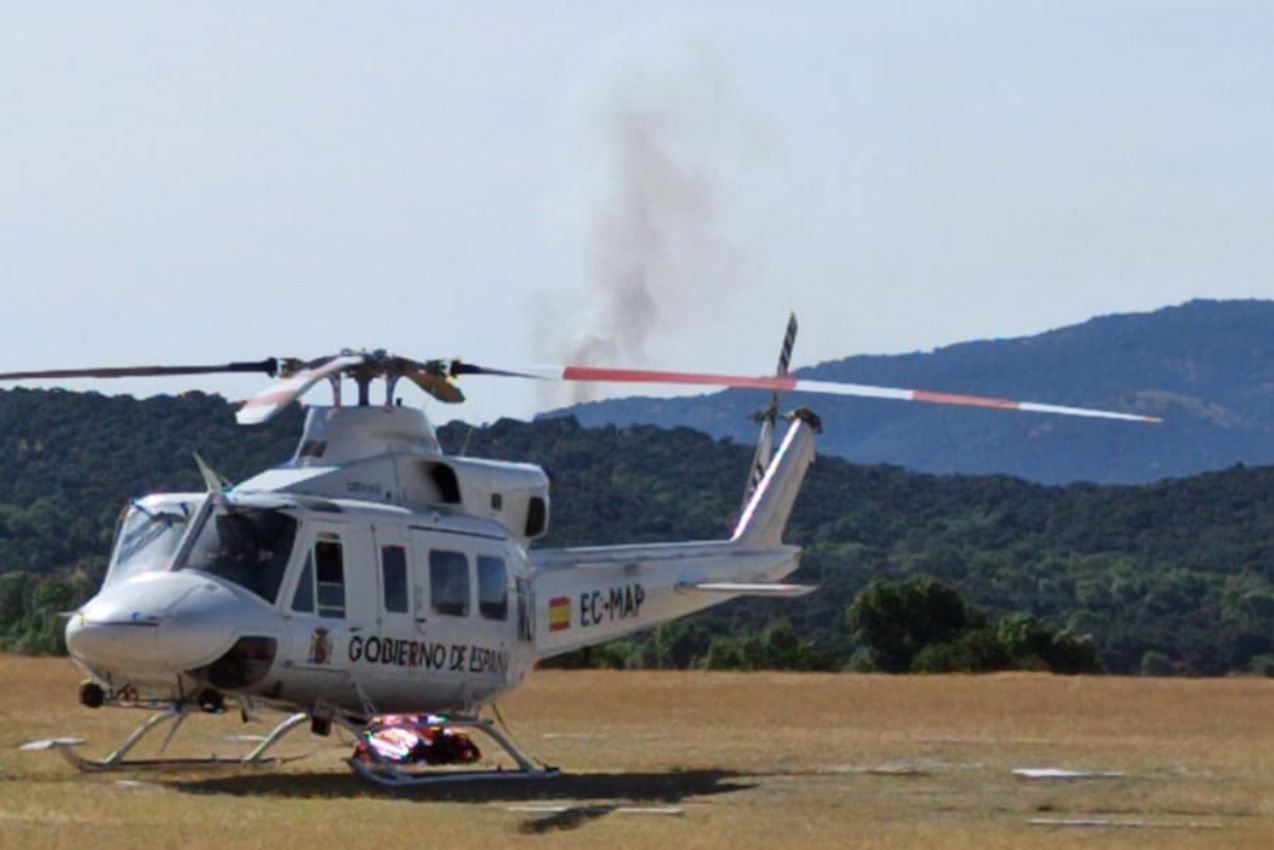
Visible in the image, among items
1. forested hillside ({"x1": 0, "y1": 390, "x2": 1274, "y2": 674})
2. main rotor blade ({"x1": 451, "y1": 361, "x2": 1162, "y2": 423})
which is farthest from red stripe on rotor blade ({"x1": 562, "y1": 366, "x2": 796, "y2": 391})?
forested hillside ({"x1": 0, "y1": 390, "x2": 1274, "y2": 674})

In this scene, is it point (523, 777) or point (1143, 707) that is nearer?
point (523, 777)

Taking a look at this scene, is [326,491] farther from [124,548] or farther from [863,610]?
[863,610]

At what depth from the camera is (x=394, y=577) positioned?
80.6 feet

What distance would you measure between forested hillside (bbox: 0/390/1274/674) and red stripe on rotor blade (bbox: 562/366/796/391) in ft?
102

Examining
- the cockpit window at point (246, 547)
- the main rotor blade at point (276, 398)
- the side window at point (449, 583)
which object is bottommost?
the side window at point (449, 583)

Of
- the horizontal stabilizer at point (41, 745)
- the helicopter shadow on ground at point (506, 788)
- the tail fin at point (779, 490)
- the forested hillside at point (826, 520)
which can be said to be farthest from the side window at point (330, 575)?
the forested hillside at point (826, 520)

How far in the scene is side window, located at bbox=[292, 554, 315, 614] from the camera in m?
23.8

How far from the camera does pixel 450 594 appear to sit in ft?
82.5

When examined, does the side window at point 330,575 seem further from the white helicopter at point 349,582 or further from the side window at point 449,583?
the side window at point 449,583

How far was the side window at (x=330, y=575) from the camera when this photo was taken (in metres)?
24.0

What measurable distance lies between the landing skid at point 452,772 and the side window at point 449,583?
1041 mm

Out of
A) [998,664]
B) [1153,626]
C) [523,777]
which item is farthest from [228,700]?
[1153,626]

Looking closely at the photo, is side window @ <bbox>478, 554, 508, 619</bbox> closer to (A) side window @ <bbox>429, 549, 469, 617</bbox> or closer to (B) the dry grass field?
(A) side window @ <bbox>429, 549, 469, 617</bbox>

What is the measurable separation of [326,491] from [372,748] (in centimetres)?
231
